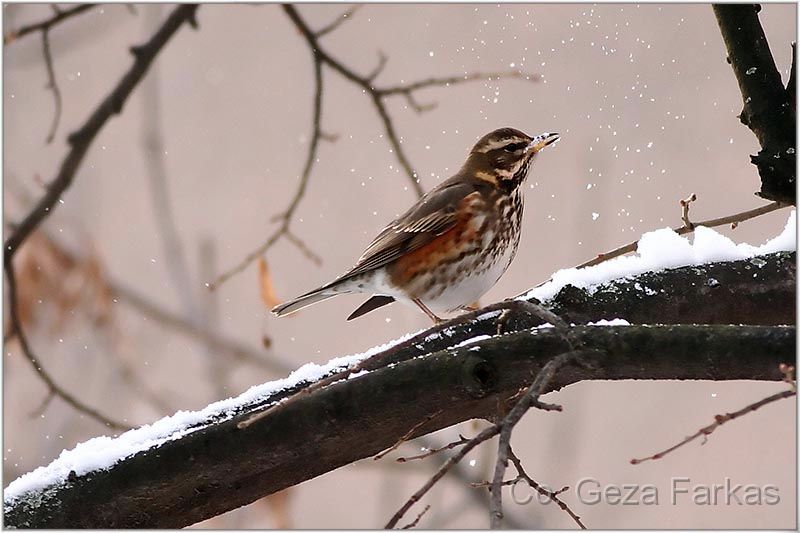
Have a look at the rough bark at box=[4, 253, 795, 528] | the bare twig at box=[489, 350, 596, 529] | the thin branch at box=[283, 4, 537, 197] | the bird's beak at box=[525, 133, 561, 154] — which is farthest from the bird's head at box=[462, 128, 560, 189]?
the bare twig at box=[489, 350, 596, 529]

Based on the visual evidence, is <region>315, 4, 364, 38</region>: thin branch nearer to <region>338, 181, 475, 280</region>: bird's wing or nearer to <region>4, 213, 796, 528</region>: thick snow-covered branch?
<region>338, 181, 475, 280</region>: bird's wing

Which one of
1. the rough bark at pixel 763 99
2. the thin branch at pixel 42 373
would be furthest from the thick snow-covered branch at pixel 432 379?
the thin branch at pixel 42 373

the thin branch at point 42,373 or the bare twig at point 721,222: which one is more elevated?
the bare twig at point 721,222

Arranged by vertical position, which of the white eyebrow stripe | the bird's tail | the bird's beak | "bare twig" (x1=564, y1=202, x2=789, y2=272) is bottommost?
"bare twig" (x1=564, y1=202, x2=789, y2=272)

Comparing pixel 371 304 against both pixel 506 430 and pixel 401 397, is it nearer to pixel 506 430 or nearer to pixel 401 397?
pixel 401 397

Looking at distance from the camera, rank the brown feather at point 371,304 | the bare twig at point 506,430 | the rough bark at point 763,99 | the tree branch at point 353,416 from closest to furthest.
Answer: the bare twig at point 506,430 → the tree branch at point 353,416 → the rough bark at point 763,99 → the brown feather at point 371,304

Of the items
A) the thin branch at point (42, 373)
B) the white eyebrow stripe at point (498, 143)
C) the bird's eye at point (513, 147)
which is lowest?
the thin branch at point (42, 373)

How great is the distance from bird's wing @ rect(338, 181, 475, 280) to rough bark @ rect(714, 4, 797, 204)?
815mm

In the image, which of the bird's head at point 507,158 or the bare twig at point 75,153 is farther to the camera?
the bird's head at point 507,158

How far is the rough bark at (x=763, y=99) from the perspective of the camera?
156 cm

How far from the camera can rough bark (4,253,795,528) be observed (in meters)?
1.02

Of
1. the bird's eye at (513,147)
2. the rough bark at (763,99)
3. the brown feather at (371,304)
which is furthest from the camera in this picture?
the bird's eye at (513,147)

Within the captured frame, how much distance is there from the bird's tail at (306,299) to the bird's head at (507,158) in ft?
1.70

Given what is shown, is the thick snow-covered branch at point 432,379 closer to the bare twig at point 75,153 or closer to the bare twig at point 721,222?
the bare twig at point 721,222
